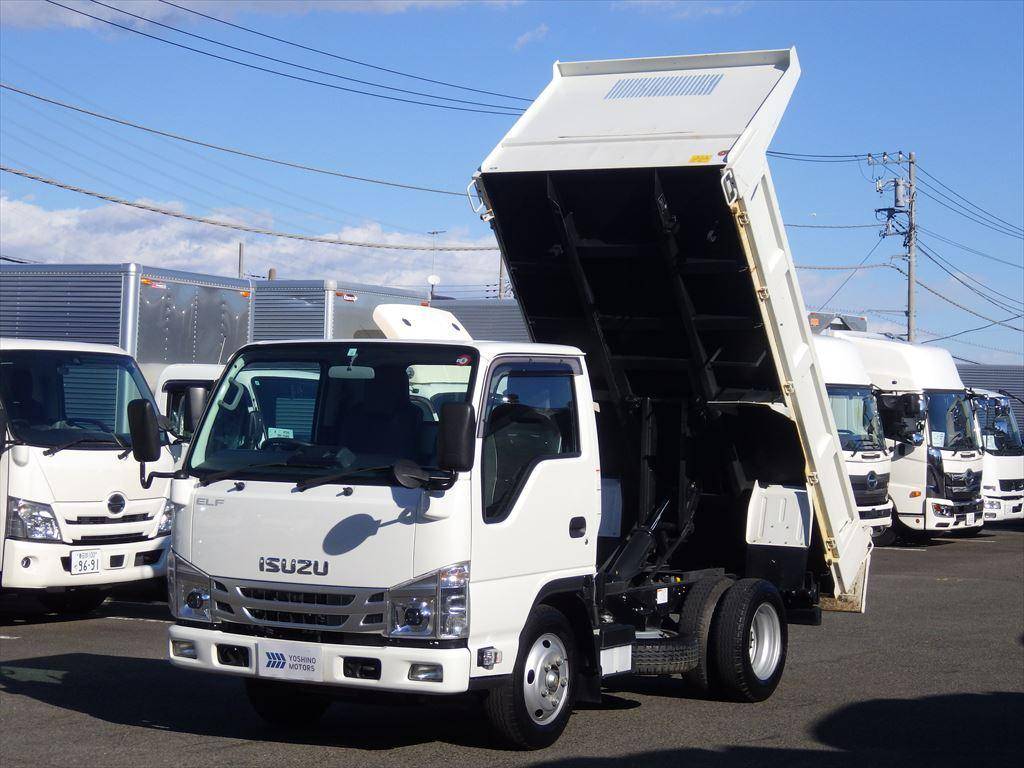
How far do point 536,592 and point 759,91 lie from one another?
12.7 ft

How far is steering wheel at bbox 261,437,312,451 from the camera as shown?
7031 mm

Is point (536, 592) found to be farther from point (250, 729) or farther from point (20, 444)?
point (20, 444)

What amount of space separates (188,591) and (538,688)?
2.01m

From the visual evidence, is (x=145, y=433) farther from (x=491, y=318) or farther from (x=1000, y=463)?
(x=1000, y=463)

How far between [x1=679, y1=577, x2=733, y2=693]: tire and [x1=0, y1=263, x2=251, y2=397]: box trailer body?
27.6 ft

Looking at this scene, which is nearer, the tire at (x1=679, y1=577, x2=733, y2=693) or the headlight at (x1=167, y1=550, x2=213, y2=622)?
the headlight at (x1=167, y1=550, x2=213, y2=622)

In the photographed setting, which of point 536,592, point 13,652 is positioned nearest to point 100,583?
point 13,652

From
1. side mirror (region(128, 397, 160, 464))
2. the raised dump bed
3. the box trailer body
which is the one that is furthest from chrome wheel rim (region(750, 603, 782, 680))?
the box trailer body

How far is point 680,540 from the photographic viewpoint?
30.0 ft

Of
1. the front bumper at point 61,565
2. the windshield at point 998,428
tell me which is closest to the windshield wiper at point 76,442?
the front bumper at point 61,565

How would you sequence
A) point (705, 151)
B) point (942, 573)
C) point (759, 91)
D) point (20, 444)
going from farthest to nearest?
point (942, 573)
point (20, 444)
point (759, 91)
point (705, 151)

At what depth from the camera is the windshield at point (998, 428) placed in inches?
940

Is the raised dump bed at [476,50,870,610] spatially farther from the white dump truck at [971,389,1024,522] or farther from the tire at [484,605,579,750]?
the white dump truck at [971,389,1024,522]

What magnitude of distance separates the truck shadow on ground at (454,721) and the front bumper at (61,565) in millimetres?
1399
